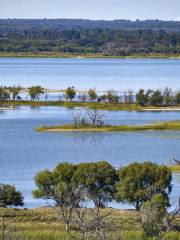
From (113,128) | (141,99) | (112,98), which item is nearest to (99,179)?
(113,128)

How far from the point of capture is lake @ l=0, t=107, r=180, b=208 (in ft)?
199

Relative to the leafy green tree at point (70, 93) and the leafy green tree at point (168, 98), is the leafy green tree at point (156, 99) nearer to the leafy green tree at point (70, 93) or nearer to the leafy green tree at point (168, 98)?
the leafy green tree at point (168, 98)

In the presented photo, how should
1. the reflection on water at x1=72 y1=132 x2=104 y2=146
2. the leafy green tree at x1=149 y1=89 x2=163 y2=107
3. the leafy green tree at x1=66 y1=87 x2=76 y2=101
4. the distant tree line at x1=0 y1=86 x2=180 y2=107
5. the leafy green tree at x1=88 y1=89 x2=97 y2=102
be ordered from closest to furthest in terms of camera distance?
the reflection on water at x1=72 y1=132 x2=104 y2=146, the leafy green tree at x1=149 y1=89 x2=163 y2=107, the distant tree line at x1=0 y1=86 x2=180 y2=107, the leafy green tree at x1=88 y1=89 x2=97 y2=102, the leafy green tree at x1=66 y1=87 x2=76 y2=101

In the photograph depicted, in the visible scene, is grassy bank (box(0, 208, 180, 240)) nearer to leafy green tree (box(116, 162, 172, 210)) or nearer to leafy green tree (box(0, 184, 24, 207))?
leafy green tree (box(116, 162, 172, 210))

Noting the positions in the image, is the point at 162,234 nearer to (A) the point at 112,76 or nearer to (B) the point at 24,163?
(B) the point at 24,163

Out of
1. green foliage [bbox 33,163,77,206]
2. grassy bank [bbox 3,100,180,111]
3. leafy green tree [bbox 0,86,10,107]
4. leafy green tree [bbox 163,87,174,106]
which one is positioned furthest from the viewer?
leafy green tree [bbox 0,86,10,107]

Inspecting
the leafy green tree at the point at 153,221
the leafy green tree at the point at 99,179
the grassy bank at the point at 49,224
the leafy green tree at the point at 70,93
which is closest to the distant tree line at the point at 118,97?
the leafy green tree at the point at 70,93

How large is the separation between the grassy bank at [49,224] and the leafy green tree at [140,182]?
255 cm

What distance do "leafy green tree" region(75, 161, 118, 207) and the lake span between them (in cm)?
164

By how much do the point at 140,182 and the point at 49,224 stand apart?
9205 millimetres

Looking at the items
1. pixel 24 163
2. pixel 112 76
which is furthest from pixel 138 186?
pixel 112 76

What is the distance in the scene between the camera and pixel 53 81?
160750 millimetres

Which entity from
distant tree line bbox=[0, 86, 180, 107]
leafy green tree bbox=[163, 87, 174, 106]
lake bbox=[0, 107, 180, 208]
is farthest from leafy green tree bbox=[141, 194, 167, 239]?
leafy green tree bbox=[163, 87, 174, 106]

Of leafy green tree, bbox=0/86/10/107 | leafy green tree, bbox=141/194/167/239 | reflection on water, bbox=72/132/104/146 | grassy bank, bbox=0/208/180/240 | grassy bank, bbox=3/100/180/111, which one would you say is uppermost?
leafy green tree, bbox=0/86/10/107
